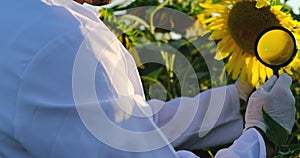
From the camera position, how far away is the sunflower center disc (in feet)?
4.76

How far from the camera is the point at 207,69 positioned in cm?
188

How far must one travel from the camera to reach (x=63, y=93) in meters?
0.94

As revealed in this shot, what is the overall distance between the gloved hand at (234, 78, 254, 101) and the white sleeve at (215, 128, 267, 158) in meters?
0.32

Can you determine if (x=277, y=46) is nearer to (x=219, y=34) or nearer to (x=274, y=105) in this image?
(x=274, y=105)

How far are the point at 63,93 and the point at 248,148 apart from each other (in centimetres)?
30

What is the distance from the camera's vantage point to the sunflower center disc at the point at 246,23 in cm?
145

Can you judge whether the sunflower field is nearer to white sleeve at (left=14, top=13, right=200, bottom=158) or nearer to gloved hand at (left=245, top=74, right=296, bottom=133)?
gloved hand at (left=245, top=74, right=296, bottom=133)

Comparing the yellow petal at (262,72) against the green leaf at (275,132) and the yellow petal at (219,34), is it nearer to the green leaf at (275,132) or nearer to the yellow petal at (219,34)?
the yellow petal at (219,34)

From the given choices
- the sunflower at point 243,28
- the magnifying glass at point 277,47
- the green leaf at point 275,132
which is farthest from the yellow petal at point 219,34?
the green leaf at point 275,132

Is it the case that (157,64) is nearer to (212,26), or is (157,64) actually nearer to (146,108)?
(212,26)

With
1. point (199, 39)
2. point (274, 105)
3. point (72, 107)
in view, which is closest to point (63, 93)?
point (72, 107)

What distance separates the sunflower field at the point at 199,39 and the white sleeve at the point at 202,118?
45mm

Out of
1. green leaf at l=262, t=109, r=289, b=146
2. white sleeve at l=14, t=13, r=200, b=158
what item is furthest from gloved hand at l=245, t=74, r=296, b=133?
white sleeve at l=14, t=13, r=200, b=158

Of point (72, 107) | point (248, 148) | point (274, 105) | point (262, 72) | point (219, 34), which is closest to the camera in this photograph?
point (72, 107)
